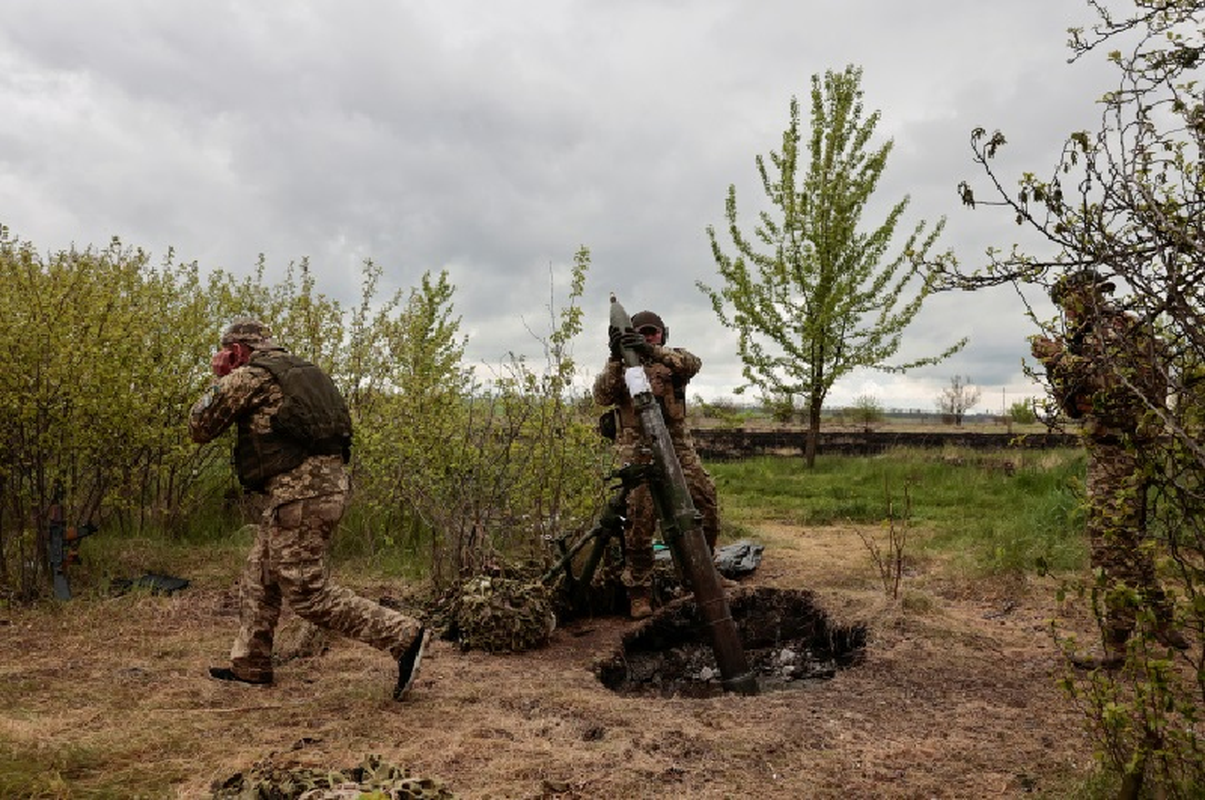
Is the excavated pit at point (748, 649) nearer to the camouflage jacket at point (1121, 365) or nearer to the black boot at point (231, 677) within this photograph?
the black boot at point (231, 677)

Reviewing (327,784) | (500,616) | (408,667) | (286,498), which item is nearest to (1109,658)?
(500,616)

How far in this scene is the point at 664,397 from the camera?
20.0 ft

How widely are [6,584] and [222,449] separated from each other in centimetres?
218

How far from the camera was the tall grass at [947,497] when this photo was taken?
7445 mm

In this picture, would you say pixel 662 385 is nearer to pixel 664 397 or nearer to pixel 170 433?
pixel 664 397

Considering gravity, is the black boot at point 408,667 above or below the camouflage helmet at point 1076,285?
below

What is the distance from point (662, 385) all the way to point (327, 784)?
12.6 feet

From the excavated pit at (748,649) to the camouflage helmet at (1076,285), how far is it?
2814mm

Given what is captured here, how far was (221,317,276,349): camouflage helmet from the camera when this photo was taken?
458 cm

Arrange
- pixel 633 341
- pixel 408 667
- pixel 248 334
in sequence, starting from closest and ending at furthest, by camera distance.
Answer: pixel 408 667
pixel 248 334
pixel 633 341

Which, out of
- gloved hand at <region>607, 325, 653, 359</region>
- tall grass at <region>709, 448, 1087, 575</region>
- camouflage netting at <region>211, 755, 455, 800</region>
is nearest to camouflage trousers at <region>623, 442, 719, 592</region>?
gloved hand at <region>607, 325, 653, 359</region>

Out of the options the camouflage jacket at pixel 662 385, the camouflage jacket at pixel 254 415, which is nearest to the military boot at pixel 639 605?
the camouflage jacket at pixel 662 385

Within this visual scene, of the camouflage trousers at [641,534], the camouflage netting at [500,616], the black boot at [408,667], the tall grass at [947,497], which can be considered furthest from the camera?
the tall grass at [947,497]

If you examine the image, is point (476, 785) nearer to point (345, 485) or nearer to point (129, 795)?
point (129, 795)
